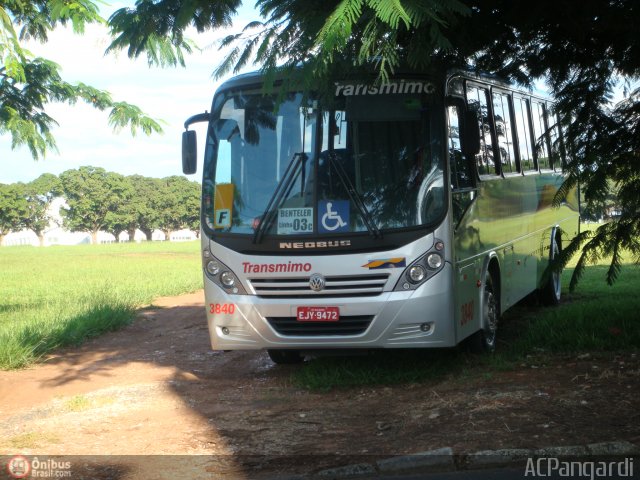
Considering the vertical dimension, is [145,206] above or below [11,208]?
below

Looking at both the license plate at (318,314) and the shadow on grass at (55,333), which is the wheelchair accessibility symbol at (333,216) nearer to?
the license plate at (318,314)

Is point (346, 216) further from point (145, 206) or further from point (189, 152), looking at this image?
point (145, 206)

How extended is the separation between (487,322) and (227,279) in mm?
3034

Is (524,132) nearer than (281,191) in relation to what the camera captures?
No

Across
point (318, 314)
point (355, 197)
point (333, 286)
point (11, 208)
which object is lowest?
point (318, 314)

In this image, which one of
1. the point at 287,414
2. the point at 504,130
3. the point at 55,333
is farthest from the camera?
the point at 55,333

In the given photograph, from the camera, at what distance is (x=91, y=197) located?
113500mm

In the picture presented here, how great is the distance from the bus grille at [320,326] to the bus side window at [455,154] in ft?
5.30

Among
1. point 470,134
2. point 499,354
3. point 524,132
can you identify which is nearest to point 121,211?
point 524,132

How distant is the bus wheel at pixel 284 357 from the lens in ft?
32.5

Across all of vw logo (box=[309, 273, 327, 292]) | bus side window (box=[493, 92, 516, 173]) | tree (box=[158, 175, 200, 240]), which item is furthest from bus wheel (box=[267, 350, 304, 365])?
tree (box=[158, 175, 200, 240])

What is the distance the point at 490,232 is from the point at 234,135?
315 cm

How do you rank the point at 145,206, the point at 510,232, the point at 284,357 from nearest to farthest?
the point at 284,357
the point at 510,232
the point at 145,206

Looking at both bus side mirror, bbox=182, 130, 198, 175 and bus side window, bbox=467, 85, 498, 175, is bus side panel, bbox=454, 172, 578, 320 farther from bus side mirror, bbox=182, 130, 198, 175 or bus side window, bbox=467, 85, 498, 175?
bus side mirror, bbox=182, 130, 198, 175
